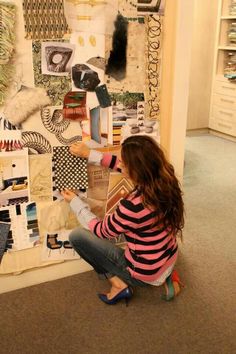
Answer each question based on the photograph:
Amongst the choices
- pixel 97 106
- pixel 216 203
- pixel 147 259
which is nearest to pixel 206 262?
pixel 147 259

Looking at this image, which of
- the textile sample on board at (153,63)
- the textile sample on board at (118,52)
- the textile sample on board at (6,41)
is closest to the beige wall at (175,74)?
the textile sample on board at (153,63)

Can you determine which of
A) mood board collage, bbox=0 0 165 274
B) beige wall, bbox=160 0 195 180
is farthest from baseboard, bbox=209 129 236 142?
mood board collage, bbox=0 0 165 274

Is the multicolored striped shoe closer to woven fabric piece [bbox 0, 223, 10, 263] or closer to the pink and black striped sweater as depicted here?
the pink and black striped sweater

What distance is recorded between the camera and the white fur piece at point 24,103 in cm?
152

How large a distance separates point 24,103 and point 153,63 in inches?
23.7

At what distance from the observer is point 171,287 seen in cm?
178

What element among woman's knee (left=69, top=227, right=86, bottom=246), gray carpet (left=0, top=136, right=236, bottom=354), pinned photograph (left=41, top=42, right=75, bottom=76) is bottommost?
gray carpet (left=0, top=136, right=236, bottom=354)

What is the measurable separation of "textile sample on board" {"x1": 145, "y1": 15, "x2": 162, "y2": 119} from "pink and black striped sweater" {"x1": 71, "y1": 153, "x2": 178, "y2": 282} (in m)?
0.31

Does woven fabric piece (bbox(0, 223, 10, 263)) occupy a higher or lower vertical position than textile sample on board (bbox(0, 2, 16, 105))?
lower

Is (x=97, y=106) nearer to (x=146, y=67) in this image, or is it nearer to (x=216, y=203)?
(x=146, y=67)

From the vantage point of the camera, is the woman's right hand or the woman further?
the woman's right hand

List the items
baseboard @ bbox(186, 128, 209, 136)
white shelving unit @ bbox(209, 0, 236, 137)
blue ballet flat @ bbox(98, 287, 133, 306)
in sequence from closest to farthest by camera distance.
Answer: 1. blue ballet flat @ bbox(98, 287, 133, 306)
2. white shelving unit @ bbox(209, 0, 236, 137)
3. baseboard @ bbox(186, 128, 209, 136)

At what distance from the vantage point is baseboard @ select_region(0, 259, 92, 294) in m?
1.81

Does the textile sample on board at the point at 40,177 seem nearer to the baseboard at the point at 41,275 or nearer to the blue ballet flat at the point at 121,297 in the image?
the baseboard at the point at 41,275
